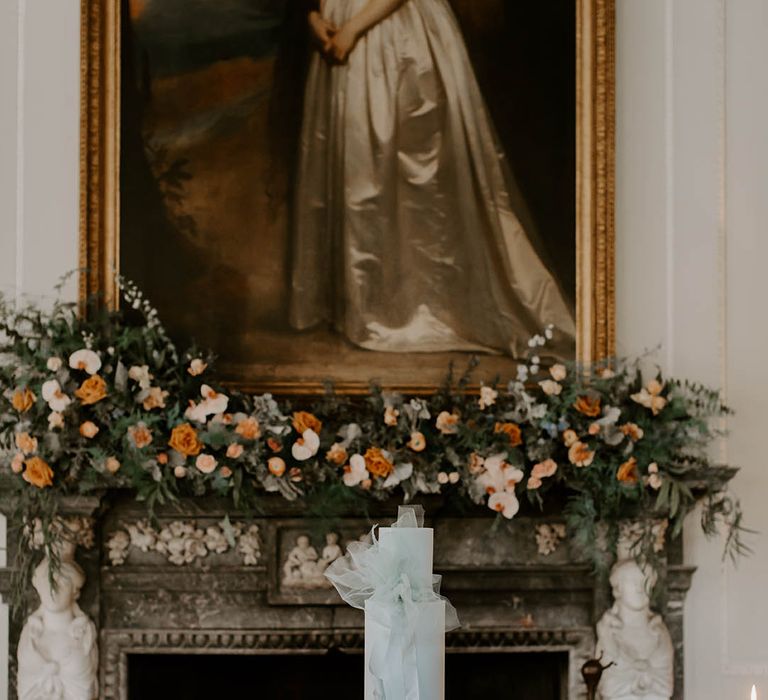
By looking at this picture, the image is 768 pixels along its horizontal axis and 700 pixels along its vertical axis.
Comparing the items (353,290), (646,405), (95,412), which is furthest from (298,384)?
(646,405)

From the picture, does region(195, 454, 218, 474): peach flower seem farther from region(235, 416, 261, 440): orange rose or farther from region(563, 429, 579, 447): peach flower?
region(563, 429, 579, 447): peach flower

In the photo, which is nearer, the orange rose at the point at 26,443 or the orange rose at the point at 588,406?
the orange rose at the point at 26,443

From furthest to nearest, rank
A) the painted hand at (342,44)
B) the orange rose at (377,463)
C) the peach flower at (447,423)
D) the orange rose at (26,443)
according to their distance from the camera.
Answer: the painted hand at (342,44)
the peach flower at (447,423)
the orange rose at (377,463)
the orange rose at (26,443)

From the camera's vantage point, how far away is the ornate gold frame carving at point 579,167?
420 cm

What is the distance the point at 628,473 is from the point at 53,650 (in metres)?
1.95

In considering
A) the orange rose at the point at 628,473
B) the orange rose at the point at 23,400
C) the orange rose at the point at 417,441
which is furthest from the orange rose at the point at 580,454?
the orange rose at the point at 23,400

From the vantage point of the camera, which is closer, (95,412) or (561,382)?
(95,412)

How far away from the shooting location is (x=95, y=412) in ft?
12.7

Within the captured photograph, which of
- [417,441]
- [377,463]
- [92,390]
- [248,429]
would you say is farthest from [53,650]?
[417,441]

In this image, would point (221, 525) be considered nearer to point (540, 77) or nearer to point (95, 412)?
point (95, 412)

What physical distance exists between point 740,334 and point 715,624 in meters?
1.04

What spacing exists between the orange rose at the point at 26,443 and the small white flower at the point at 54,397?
0.12 m

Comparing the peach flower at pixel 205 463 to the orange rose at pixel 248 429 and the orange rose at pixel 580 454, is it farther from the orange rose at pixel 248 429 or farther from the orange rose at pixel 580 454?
the orange rose at pixel 580 454

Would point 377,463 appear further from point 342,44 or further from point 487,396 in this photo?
point 342,44
